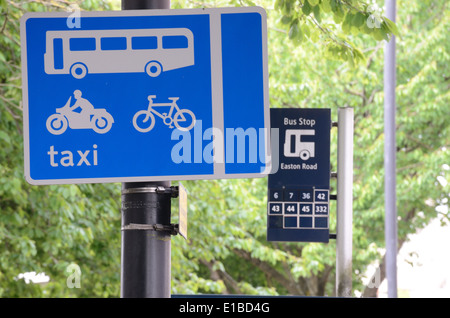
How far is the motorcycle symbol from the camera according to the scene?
3.44 metres

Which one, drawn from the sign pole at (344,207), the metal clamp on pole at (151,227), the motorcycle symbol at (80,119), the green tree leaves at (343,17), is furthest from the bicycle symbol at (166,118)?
the sign pole at (344,207)

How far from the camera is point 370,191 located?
16.6m

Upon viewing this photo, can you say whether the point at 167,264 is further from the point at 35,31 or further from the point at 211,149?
the point at 35,31

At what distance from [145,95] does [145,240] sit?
24.3 inches

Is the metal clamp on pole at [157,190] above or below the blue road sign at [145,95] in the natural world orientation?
below

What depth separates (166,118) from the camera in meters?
3.45

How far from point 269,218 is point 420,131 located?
10885mm

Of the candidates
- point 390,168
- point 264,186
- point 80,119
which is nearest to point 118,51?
point 80,119

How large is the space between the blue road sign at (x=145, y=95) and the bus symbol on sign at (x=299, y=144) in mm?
3467

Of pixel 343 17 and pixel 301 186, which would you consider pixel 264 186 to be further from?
pixel 343 17

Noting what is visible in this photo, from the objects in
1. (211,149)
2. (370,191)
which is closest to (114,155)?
(211,149)

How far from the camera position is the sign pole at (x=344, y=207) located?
6.47 meters

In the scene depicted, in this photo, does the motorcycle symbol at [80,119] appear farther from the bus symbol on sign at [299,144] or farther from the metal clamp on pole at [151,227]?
the bus symbol on sign at [299,144]

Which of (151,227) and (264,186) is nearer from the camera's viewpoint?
(151,227)
